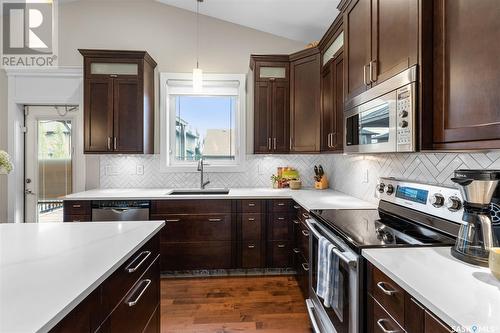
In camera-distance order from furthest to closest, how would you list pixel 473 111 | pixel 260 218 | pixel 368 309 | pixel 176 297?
1. pixel 260 218
2. pixel 176 297
3. pixel 368 309
4. pixel 473 111

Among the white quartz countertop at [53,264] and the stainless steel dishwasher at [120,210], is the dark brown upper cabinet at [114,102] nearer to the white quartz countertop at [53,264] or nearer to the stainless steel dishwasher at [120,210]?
the stainless steel dishwasher at [120,210]

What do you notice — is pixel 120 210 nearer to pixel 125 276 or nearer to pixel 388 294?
pixel 125 276

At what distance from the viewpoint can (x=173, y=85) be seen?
3656mm

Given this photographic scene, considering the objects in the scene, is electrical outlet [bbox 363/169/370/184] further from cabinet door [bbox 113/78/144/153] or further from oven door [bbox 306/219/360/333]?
cabinet door [bbox 113/78/144/153]

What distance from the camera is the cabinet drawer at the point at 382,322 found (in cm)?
100

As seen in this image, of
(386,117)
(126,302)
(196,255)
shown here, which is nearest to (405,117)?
(386,117)

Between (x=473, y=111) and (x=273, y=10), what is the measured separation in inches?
108

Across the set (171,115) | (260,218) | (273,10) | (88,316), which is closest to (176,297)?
(260,218)

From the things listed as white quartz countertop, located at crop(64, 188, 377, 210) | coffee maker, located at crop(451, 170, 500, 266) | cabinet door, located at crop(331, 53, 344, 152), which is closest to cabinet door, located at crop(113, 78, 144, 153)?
white quartz countertop, located at crop(64, 188, 377, 210)

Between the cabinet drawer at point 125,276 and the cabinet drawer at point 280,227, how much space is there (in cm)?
171

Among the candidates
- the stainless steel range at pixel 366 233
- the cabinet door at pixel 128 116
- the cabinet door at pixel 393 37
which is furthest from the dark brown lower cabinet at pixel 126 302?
the cabinet door at pixel 128 116

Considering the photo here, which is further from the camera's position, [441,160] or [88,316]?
[441,160]

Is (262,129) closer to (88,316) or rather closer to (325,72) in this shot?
(325,72)

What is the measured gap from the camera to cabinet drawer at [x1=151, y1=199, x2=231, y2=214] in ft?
9.79
